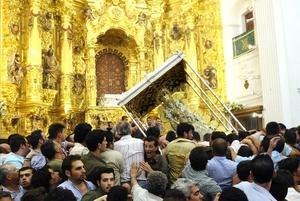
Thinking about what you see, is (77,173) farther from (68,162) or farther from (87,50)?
(87,50)

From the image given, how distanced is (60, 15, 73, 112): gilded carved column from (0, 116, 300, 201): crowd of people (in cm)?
1046

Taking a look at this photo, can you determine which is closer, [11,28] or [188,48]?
[11,28]

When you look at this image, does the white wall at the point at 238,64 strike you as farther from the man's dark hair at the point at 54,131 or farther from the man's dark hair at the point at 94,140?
the man's dark hair at the point at 94,140

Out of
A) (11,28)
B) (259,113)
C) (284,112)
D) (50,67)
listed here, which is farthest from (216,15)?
(11,28)

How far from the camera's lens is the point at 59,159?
5.12 meters

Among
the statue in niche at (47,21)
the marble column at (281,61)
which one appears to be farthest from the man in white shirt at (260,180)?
the statue in niche at (47,21)

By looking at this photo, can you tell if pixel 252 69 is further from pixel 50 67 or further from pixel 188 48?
pixel 50 67

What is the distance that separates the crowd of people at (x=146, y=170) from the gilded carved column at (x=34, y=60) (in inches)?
Answer: 361

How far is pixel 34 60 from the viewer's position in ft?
50.2

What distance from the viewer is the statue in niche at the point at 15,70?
1494 centimetres

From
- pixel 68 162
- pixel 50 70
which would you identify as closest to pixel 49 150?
pixel 68 162

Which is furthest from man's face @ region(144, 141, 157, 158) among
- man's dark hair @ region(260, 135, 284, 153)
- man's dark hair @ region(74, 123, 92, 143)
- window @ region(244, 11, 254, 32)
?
window @ region(244, 11, 254, 32)

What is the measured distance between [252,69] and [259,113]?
2.02m

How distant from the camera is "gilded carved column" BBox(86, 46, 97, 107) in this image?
17391mm
